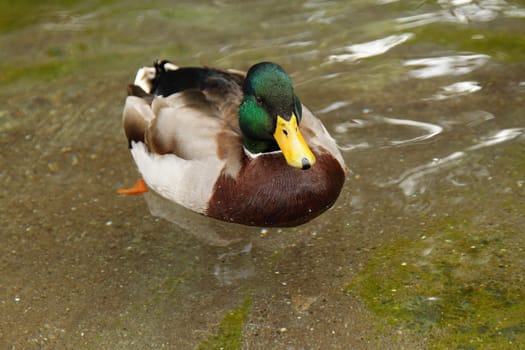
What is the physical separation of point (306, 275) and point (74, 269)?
1.31 meters

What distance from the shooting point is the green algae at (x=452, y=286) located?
344 centimetres

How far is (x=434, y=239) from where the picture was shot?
13.5ft

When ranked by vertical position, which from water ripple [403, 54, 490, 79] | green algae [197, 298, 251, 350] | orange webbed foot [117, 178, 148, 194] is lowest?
green algae [197, 298, 251, 350]

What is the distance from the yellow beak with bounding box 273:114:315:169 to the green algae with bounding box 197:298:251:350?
2.49 ft

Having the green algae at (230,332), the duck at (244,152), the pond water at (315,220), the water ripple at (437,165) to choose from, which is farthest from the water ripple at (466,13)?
the green algae at (230,332)

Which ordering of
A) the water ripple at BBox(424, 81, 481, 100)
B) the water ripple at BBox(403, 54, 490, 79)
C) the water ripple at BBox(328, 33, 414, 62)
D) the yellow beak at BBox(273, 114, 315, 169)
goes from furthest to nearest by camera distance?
the water ripple at BBox(328, 33, 414, 62) → the water ripple at BBox(403, 54, 490, 79) → the water ripple at BBox(424, 81, 481, 100) → the yellow beak at BBox(273, 114, 315, 169)

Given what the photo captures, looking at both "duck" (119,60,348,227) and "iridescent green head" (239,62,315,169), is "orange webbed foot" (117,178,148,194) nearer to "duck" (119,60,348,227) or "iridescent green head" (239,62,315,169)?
"duck" (119,60,348,227)

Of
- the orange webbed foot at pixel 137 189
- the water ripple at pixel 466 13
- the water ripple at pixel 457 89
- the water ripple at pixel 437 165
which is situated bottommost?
the orange webbed foot at pixel 137 189

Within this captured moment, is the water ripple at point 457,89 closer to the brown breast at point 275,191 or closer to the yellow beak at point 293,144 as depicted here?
the brown breast at point 275,191

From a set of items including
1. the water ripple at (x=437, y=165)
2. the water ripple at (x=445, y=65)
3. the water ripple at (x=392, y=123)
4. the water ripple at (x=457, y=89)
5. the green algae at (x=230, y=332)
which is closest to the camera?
the green algae at (x=230, y=332)

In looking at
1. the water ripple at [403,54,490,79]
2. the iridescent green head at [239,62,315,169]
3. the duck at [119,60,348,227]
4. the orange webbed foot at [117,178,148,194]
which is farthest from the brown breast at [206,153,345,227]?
the water ripple at [403,54,490,79]

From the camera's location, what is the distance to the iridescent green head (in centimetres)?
390

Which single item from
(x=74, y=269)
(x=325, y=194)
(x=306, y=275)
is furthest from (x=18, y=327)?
(x=325, y=194)

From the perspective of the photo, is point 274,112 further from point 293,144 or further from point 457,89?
point 457,89
